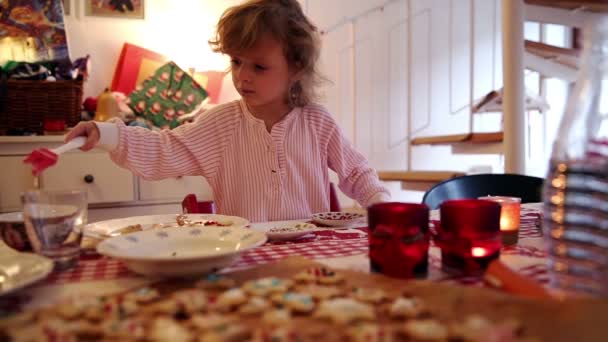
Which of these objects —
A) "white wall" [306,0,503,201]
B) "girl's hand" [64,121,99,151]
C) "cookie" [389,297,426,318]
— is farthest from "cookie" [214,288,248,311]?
"white wall" [306,0,503,201]

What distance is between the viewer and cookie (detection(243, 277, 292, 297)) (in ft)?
1.45

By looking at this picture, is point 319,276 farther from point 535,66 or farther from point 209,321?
point 535,66

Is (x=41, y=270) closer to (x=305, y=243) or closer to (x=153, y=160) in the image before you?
(x=305, y=243)

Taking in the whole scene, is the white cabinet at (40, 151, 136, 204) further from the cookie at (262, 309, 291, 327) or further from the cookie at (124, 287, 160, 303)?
the cookie at (262, 309, 291, 327)

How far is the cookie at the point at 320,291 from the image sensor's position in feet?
1.42

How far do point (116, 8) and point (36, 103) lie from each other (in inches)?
30.0

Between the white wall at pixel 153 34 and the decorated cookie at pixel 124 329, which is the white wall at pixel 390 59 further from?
the decorated cookie at pixel 124 329

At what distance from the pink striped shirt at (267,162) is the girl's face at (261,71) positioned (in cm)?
9

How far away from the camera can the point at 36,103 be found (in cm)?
197

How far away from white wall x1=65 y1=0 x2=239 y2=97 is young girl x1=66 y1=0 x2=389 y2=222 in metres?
1.37

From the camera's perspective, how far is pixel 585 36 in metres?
0.42

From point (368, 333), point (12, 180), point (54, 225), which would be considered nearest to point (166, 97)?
point (12, 180)

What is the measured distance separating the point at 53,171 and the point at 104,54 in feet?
2.57

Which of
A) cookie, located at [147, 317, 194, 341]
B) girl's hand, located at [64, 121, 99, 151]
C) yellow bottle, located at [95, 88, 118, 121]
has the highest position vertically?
yellow bottle, located at [95, 88, 118, 121]
